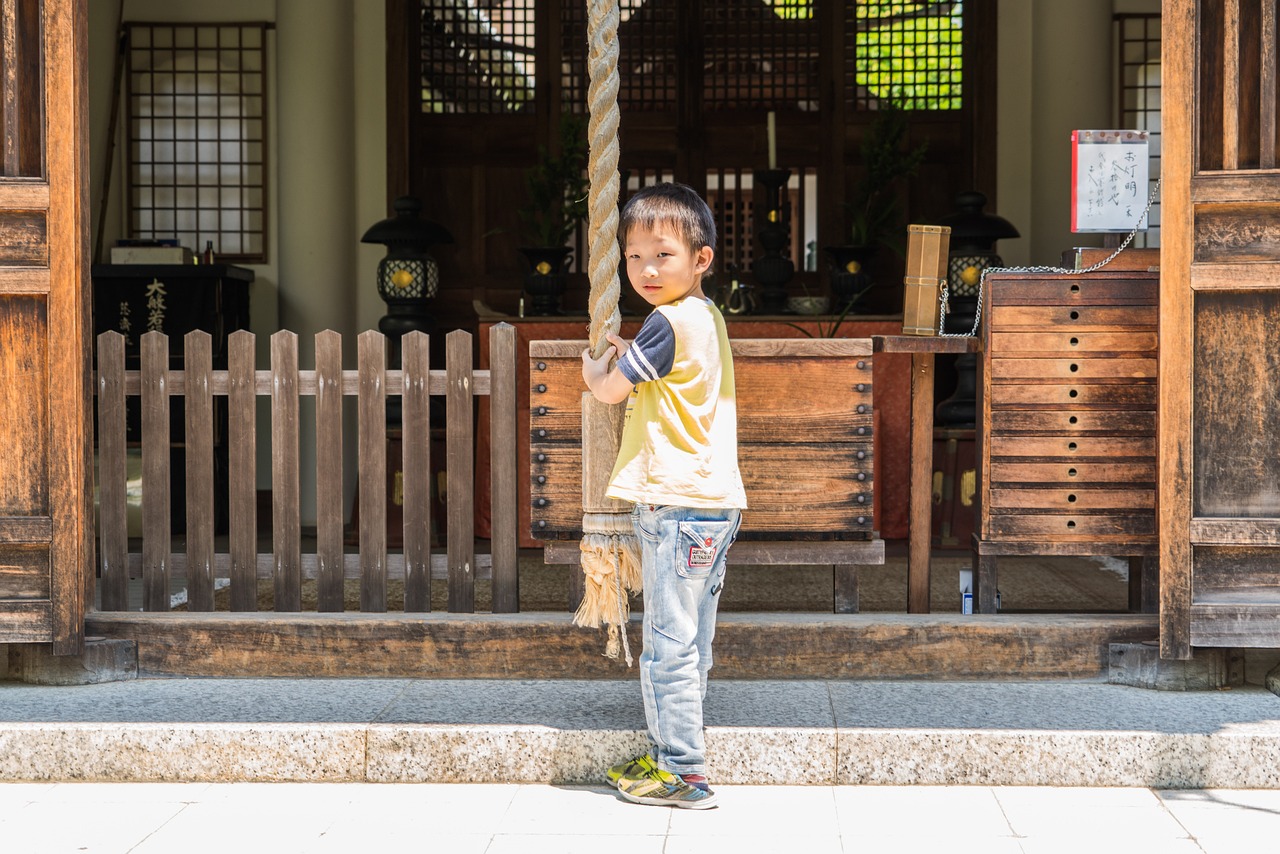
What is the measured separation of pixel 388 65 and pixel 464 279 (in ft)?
5.11

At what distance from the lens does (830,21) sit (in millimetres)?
9344

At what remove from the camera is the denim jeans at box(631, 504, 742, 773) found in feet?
12.6

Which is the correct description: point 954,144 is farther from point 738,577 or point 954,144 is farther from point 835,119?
point 738,577

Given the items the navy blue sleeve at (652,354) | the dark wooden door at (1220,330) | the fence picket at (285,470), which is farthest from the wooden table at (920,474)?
the fence picket at (285,470)

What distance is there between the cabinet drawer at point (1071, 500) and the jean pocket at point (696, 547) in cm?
142

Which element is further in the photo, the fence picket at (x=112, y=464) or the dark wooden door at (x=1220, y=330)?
the fence picket at (x=112, y=464)

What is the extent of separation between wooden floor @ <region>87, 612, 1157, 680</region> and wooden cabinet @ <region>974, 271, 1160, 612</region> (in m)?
0.32

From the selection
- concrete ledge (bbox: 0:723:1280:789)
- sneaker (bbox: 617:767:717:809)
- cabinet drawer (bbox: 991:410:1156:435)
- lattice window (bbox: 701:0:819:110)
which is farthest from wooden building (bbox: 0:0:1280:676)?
sneaker (bbox: 617:767:717:809)

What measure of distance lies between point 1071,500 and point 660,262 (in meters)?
1.89

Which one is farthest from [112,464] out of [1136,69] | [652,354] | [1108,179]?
A: [1136,69]

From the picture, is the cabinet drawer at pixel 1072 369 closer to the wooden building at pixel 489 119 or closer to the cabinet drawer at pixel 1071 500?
the cabinet drawer at pixel 1071 500

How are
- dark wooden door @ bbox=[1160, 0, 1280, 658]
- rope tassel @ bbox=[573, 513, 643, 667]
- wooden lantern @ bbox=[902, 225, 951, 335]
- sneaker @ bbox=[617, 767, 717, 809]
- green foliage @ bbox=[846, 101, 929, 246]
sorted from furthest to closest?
1. green foliage @ bbox=[846, 101, 929, 246]
2. wooden lantern @ bbox=[902, 225, 951, 335]
3. dark wooden door @ bbox=[1160, 0, 1280, 658]
4. rope tassel @ bbox=[573, 513, 643, 667]
5. sneaker @ bbox=[617, 767, 717, 809]

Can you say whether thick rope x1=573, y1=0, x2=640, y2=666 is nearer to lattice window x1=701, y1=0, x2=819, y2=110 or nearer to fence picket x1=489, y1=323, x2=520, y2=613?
fence picket x1=489, y1=323, x2=520, y2=613

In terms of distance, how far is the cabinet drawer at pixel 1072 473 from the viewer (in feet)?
15.5
